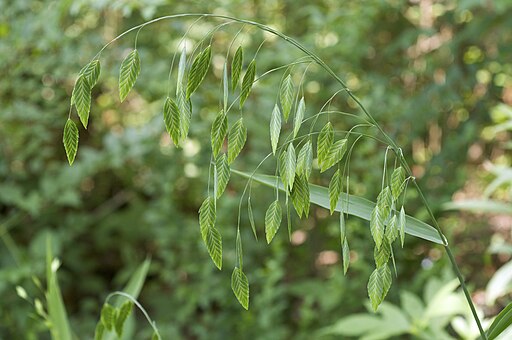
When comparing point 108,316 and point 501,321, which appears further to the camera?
point 108,316

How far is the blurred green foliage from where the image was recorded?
2.36m

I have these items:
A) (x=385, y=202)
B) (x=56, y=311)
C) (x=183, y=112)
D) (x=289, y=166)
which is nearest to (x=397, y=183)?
(x=385, y=202)

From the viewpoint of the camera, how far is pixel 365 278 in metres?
2.35

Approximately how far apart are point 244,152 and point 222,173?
1.92 m

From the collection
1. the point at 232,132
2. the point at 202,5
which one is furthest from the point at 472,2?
the point at 232,132

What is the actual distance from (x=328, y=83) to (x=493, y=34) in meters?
0.69

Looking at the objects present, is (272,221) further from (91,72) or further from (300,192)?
(91,72)

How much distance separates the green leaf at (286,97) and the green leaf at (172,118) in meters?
0.11

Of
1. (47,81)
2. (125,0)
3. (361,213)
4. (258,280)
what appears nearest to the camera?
(361,213)

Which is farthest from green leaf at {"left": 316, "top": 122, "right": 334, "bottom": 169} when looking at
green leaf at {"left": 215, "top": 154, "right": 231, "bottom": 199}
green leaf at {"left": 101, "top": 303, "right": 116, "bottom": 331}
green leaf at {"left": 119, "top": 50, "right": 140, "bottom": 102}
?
green leaf at {"left": 101, "top": 303, "right": 116, "bottom": 331}

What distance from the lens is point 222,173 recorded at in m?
0.83

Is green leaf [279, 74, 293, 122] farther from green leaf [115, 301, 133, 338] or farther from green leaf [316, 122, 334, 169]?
green leaf [115, 301, 133, 338]

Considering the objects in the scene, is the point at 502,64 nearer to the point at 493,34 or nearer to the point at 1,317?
the point at 493,34

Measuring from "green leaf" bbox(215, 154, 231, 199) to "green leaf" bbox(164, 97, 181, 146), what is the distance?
0.18 feet
